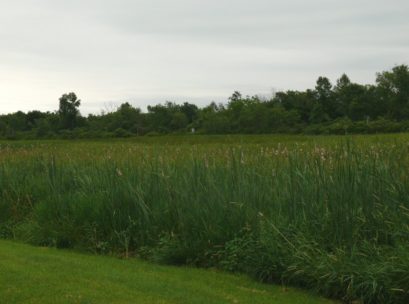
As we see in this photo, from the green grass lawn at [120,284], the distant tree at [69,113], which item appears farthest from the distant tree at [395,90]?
the green grass lawn at [120,284]

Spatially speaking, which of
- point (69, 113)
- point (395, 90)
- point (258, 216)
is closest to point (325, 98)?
point (395, 90)

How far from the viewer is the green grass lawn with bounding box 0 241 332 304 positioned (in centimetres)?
602

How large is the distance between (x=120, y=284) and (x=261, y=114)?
164 ft

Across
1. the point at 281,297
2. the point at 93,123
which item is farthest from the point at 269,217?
the point at 93,123

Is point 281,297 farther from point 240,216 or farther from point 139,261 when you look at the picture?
point 139,261

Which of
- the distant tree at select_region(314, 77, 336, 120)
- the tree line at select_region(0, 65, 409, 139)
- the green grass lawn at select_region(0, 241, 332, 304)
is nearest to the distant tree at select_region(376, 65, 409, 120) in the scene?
the tree line at select_region(0, 65, 409, 139)

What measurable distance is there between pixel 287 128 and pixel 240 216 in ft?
148

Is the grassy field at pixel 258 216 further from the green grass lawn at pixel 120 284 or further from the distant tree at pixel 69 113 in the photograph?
the distant tree at pixel 69 113

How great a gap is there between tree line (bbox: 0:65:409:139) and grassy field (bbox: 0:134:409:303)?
4027 cm

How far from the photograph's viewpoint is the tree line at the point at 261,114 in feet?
181

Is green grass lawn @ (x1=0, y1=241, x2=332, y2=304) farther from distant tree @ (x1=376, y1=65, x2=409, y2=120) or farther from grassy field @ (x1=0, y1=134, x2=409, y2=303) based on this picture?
distant tree @ (x1=376, y1=65, x2=409, y2=120)

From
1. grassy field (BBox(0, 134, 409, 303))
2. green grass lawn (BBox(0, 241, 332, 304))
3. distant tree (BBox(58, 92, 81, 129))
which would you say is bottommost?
green grass lawn (BBox(0, 241, 332, 304))

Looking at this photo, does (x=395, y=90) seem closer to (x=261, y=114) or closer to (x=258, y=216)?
(x=261, y=114)

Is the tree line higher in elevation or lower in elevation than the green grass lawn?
higher
